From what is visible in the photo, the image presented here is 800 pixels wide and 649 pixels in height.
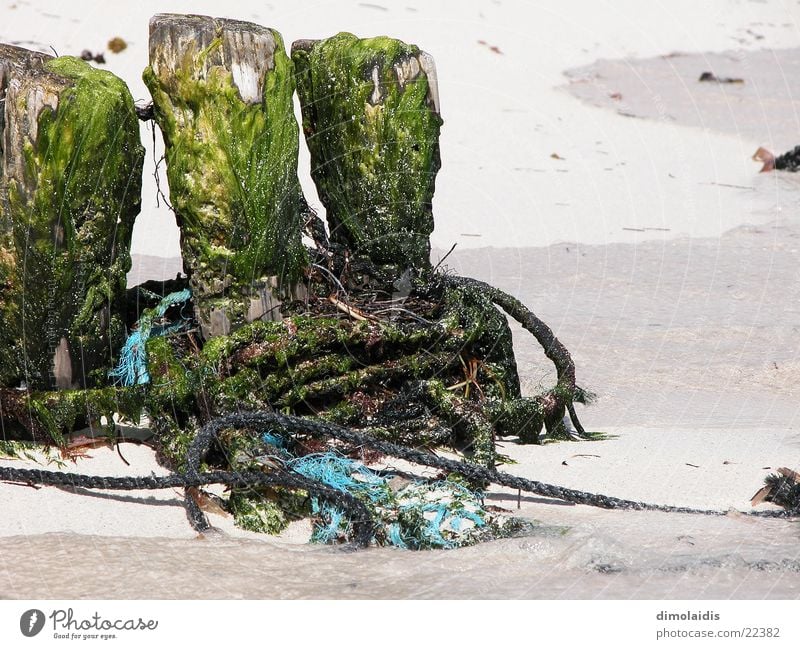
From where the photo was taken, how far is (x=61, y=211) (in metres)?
3.73

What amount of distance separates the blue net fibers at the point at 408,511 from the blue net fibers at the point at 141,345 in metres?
0.69

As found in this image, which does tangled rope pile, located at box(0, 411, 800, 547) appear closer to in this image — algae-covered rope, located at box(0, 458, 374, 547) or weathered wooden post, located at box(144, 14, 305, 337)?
algae-covered rope, located at box(0, 458, 374, 547)

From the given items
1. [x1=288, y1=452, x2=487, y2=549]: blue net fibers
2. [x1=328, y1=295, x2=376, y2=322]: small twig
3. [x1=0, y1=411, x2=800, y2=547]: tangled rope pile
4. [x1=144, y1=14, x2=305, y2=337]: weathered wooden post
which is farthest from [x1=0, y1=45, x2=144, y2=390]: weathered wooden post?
[x1=288, y1=452, x2=487, y2=549]: blue net fibers

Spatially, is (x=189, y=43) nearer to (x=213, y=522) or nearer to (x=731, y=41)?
(x=213, y=522)

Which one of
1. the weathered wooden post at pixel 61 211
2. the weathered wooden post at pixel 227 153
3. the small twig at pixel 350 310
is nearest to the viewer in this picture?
the weathered wooden post at pixel 61 211

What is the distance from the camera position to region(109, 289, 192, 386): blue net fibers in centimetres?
398

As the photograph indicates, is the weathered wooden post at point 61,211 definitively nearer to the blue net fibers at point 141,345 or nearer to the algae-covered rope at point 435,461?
the blue net fibers at point 141,345

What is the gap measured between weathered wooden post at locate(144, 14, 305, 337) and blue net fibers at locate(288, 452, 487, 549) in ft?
2.35

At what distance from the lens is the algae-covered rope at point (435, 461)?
3.51 m

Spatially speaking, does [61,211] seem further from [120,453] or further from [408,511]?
[408,511]

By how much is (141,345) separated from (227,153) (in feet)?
2.34

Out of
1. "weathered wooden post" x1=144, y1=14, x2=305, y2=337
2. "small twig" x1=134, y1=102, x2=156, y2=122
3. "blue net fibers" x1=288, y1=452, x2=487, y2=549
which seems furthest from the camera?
"small twig" x1=134, y1=102, x2=156, y2=122

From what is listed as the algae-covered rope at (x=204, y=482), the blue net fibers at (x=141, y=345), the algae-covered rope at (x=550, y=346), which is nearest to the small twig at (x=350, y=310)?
the algae-covered rope at (x=550, y=346)

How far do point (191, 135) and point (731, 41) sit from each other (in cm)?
1243
